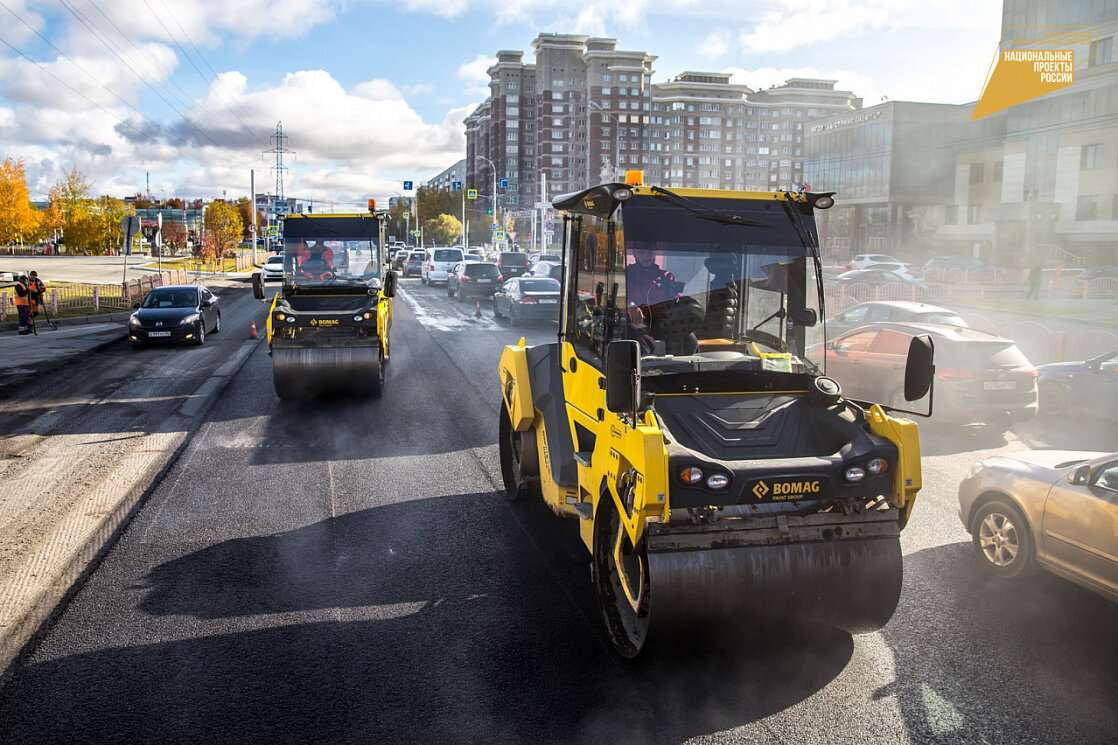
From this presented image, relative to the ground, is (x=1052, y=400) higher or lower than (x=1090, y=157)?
lower

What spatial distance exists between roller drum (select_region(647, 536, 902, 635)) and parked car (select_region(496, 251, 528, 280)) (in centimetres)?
3710

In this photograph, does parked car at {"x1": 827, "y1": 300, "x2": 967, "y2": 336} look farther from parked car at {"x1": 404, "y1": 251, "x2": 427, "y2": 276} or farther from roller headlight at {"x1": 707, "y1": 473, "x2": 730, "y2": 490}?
parked car at {"x1": 404, "y1": 251, "x2": 427, "y2": 276}

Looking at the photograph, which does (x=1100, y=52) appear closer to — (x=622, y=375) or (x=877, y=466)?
(x=877, y=466)

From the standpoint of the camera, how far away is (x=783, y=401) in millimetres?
5301

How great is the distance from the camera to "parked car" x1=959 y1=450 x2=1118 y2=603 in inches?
214

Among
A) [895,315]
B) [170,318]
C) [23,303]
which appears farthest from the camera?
[23,303]

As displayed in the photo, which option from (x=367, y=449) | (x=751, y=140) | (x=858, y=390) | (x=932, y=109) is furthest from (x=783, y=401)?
(x=751, y=140)

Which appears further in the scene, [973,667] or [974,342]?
[974,342]

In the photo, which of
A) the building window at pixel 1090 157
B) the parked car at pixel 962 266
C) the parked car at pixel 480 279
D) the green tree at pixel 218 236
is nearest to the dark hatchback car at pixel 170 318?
the parked car at pixel 480 279

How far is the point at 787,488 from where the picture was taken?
4625mm

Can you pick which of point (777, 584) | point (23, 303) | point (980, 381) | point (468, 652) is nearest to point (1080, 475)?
point (777, 584)

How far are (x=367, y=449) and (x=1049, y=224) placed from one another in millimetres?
53438

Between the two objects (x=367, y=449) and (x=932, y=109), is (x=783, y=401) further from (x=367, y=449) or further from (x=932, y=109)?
(x=932, y=109)

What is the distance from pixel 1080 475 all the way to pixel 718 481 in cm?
295
